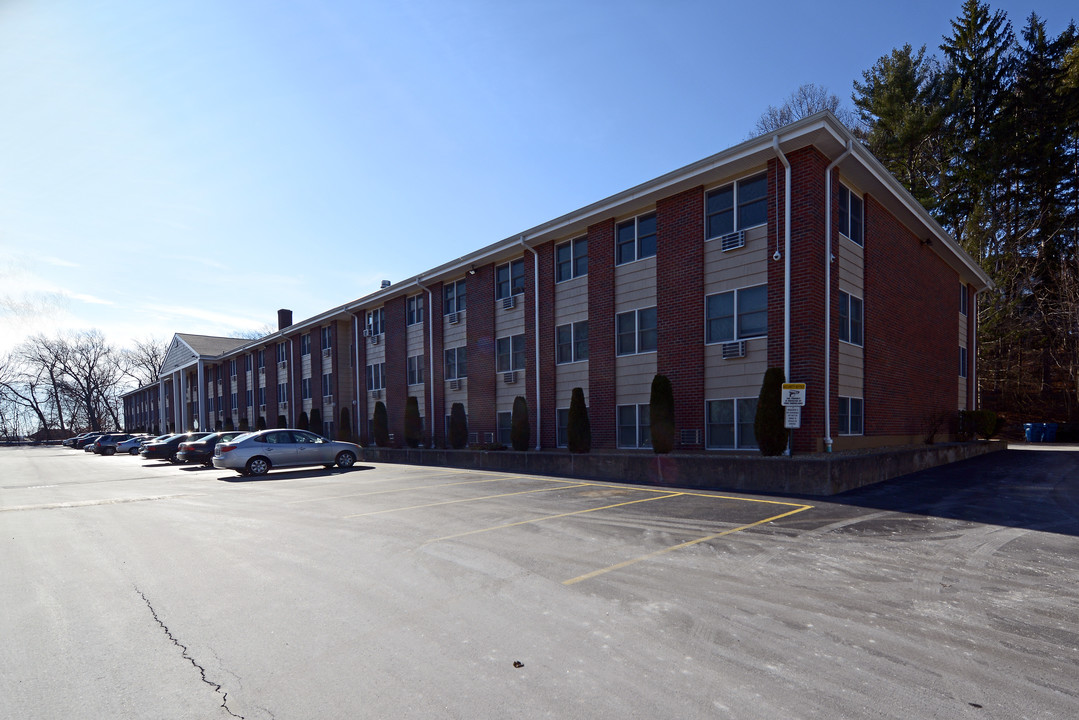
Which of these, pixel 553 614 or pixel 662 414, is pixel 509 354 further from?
pixel 553 614

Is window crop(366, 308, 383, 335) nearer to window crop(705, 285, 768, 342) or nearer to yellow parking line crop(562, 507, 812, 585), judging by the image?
window crop(705, 285, 768, 342)

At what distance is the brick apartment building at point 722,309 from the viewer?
1462cm

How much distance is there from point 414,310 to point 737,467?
795 inches

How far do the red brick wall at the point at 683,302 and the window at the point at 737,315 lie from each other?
261 mm

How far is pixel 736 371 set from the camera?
15.5 metres

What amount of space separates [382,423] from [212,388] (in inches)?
1353

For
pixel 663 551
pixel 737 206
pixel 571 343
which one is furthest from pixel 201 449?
pixel 663 551

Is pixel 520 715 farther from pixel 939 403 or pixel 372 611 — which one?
pixel 939 403

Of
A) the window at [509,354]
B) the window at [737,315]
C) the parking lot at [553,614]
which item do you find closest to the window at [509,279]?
the window at [509,354]

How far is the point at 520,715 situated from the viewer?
334 centimetres

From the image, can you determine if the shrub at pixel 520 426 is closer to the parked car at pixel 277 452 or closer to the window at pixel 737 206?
the parked car at pixel 277 452

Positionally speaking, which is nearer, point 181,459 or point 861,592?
point 861,592

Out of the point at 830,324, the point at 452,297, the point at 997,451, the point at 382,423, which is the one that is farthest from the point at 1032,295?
the point at 382,423

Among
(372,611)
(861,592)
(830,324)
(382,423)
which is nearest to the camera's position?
(372,611)
